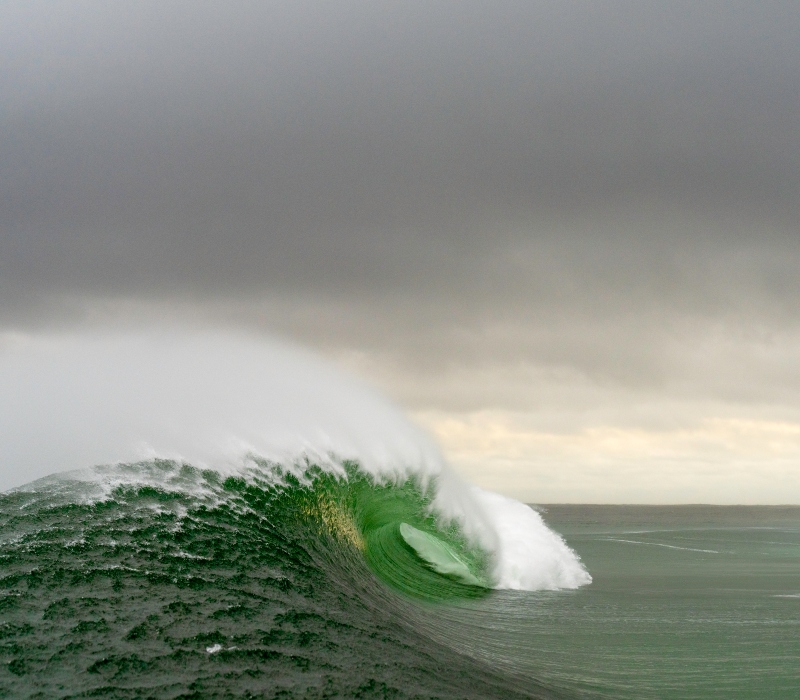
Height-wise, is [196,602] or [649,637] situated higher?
[196,602]

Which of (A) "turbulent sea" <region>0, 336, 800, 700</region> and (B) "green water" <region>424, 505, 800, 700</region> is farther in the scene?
(B) "green water" <region>424, 505, 800, 700</region>

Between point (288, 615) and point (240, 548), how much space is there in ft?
4.50

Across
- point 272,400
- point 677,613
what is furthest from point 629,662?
point 272,400

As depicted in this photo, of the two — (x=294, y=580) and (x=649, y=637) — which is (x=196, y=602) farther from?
(x=649, y=637)

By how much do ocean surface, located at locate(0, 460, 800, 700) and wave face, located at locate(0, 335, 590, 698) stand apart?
0.02 m

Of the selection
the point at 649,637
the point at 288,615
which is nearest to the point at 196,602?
the point at 288,615

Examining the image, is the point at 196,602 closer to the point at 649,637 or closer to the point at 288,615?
the point at 288,615

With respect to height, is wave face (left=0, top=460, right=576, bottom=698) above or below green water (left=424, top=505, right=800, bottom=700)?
above

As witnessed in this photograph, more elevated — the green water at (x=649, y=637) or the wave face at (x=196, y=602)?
the wave face at (x=196, y=602)

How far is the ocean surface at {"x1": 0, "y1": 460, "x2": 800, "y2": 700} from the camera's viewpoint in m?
4.83

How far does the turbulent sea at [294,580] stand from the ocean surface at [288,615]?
0.02 metres

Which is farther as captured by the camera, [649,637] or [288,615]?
[649,637]

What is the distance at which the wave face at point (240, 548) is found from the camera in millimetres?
4902

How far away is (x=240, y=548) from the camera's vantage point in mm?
7117
